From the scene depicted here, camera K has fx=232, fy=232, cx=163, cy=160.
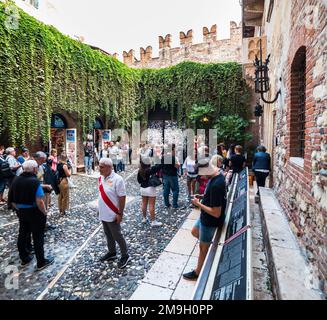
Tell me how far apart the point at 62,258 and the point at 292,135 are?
14.7 feet

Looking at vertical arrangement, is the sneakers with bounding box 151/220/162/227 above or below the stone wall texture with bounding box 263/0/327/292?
below

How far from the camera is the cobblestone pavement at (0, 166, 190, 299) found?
10.6 ft

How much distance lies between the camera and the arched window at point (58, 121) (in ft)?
41.7

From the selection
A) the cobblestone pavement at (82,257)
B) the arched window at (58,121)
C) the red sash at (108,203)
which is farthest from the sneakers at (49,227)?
the arched window at (58,121)

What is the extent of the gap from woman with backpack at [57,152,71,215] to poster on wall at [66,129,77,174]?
669 cm

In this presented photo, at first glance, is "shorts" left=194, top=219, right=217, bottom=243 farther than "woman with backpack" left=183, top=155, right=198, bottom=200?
No

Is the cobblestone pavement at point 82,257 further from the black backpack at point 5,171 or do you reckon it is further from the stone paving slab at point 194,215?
the black backpack at point 5,171

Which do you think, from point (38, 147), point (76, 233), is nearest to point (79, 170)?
point (38, 147)

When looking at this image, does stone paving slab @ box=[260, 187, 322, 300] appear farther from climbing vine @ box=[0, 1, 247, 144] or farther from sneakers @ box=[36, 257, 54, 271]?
climbing vine @ box=[0, 1, 247, 144]

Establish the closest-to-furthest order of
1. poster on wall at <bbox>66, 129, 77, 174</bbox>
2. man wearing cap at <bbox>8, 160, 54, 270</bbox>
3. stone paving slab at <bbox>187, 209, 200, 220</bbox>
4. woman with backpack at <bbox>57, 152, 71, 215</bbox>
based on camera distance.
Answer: man wearing cap at <bbox>8, 160, 54, 270</bbox>, woman with backpack at <bbox>57, 152, 71, 215</bbox>, stone paving slab at <bbox>187, 209, 200, 220</bbox>, poster on wall at <bbox>66, 129, 77, 174</bbox>

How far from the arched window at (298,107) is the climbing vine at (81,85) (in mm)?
6470

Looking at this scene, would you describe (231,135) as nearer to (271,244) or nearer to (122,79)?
(122,79)

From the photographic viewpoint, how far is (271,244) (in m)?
3.04

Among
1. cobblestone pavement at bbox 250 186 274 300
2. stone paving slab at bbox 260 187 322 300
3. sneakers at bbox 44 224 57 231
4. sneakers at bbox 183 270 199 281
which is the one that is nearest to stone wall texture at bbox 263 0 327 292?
stone paving slab at bbox 260 187 322 300
